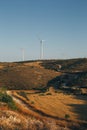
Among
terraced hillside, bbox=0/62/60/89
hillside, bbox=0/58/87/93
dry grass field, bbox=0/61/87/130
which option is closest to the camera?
dry grass field, bbox=0/61/87/130

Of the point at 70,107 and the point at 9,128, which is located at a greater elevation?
the point at 9,128

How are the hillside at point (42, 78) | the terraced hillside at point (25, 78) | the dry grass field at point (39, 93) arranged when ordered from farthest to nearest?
1. the terraced hillside at point (25, 78)
2. the hillside at point (42, 78)
3. the dry grass field at point (39, 93)

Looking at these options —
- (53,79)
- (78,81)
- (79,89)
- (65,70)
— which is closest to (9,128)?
(79,89)

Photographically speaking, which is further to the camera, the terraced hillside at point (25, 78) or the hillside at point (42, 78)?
the terraced hillside at point (25, 78)

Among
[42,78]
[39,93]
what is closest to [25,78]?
[42,78]

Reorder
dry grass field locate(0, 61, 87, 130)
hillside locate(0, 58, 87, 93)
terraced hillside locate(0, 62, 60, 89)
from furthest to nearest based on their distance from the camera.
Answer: terraced hillside locate(0, 62, 60, 89) < hillside locate(0, 58, 87, 93) < dry grass field locate(0, 61, 87, 130)

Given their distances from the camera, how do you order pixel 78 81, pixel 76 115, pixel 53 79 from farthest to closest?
pixel 53 79
pixel 78 81
pixel 76 115

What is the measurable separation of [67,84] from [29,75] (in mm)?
13675

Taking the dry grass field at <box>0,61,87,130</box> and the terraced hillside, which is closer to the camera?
the dry grass field at <box>0,61,87,130</box>

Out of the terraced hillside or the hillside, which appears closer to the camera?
the hillside

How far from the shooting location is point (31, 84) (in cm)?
8850

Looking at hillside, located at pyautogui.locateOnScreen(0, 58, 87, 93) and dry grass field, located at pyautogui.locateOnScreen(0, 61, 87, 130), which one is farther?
hillside, located at pyautogui.locateOnScreen(0, 58, 87, 93)

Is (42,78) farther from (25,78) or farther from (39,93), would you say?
(39,93)

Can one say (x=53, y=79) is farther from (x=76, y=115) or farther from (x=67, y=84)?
(x=76, y=115)
